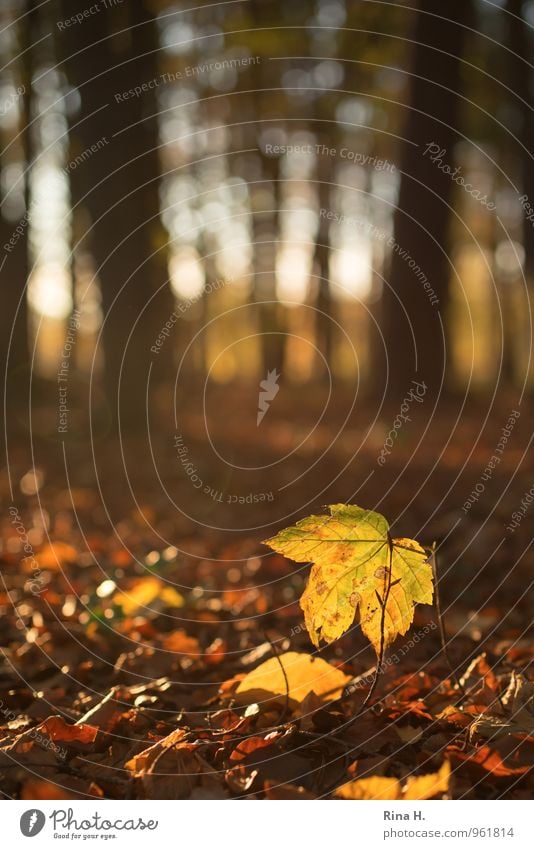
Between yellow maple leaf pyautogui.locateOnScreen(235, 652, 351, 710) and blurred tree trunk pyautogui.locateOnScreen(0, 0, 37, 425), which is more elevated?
blurred tree trunk pyautogui.locateOnScreen(0, 0, 37, 425)

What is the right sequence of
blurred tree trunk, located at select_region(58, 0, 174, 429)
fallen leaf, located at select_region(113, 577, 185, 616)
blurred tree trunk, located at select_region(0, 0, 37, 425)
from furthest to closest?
blurred tree trunk, located at select_region(0, 0, 37, 425)
blurred tree trunk, located at select_region(58, 0, 174, 429)
fallen leaf, located at select_region(113, 577, 185, 616)

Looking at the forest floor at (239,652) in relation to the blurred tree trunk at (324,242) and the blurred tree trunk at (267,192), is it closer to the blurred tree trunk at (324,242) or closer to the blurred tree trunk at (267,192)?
the blurred tree trunk at (267,192)

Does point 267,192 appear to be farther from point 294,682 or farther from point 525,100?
point 294,682

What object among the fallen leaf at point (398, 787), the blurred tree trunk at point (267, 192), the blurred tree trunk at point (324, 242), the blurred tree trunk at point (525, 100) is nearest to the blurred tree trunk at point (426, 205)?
the blurred tree trunk at point (267, 192)

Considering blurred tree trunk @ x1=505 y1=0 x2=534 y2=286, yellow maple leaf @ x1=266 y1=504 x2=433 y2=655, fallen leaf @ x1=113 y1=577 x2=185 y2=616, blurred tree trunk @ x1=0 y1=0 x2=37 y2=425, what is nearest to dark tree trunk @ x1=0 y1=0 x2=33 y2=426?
blurred tree trunk @ x1=0 y1=0 x2=37 y2=425

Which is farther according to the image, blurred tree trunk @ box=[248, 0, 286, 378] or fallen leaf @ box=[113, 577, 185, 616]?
blurred tree trunk @ box=[248, 0, 286, 378]

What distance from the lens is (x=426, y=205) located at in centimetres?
824

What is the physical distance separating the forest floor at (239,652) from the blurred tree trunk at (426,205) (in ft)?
7.64

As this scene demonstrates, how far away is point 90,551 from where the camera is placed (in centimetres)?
476

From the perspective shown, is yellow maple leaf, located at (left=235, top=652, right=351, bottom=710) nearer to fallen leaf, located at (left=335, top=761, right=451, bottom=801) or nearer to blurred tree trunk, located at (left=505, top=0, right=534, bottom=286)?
fallen leaf, located at (left=335, top=761, right=451, bottom=801)

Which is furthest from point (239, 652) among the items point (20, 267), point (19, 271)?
point (19, 271)

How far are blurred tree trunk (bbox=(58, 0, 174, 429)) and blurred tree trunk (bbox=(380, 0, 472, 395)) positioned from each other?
9.23 ft

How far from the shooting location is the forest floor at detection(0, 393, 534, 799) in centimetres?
199

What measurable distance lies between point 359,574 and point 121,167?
673cm
